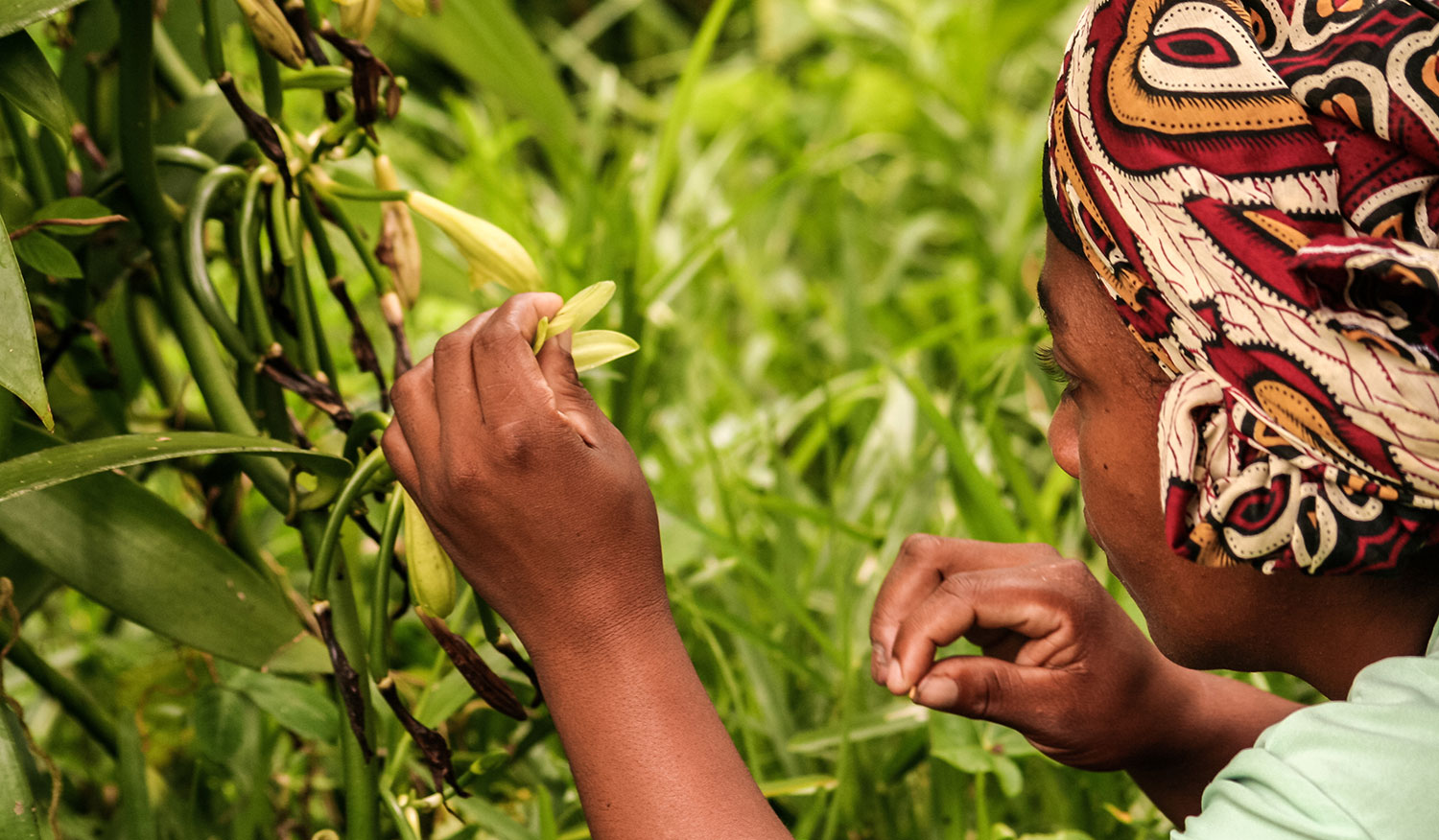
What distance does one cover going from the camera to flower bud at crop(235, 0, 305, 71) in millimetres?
531

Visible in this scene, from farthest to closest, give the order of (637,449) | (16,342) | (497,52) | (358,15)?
(497,52) < (637,449) < (358,15) < (16,342)

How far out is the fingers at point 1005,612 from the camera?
0.67 meters

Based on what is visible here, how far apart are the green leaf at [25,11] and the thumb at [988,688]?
19.6 inches

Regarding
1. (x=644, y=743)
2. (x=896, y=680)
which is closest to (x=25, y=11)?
(x=644, y=743)

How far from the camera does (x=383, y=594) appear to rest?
1.75 feet

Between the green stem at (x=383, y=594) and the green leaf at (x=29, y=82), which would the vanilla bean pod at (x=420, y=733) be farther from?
the green leaf at (x=29, y=82)

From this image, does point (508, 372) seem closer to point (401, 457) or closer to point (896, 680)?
point (401, 457)

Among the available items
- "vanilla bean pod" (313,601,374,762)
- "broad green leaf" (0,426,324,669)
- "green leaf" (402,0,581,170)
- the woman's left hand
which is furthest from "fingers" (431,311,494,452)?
"green leaf" (402,0,581,170)

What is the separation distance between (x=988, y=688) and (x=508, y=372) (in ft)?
1.11

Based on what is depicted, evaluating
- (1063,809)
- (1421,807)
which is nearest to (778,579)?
(1063,809)

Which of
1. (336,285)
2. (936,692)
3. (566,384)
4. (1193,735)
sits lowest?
(1193,735)

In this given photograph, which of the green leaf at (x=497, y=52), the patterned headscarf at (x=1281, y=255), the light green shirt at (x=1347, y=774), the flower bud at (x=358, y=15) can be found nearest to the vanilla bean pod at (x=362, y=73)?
the flower bud at (x=358, y=15)

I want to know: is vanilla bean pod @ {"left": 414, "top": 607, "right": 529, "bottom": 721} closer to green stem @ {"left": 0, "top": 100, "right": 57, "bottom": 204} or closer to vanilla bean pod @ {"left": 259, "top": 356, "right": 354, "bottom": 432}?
vanilla bean pod @ {"left": 259, "top": 356, "right": 354, "bottom": 432}

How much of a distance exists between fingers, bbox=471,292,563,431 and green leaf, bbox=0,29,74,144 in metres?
0.20
